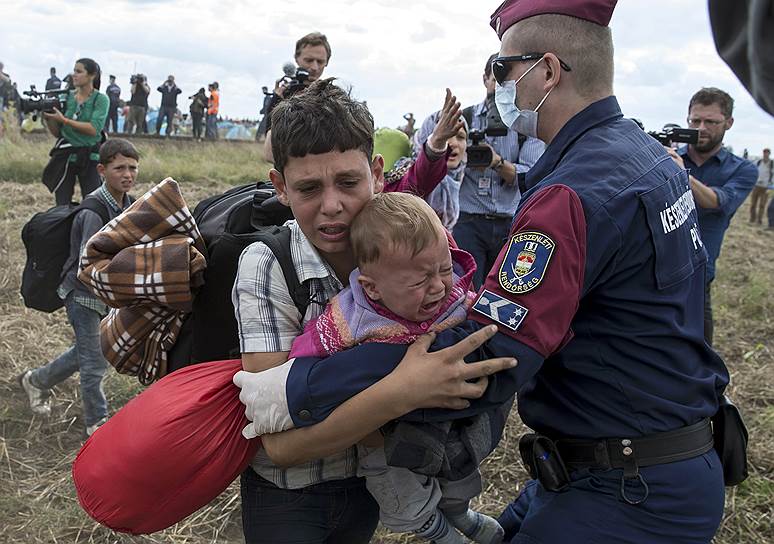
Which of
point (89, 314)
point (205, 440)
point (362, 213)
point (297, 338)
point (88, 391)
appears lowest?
point (88, 391)

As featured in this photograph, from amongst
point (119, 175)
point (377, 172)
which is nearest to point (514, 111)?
point (377, 172)

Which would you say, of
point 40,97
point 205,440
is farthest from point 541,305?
point 40,97

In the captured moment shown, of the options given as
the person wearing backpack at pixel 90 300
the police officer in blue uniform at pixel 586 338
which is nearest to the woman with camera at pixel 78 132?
the person wearing backpack at pixel 90 300

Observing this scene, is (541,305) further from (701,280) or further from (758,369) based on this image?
(758,369)

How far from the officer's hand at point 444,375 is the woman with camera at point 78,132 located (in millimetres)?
6431

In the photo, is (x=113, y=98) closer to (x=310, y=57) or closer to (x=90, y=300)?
(x=310, y=57)

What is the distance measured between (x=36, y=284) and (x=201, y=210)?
8.12ft

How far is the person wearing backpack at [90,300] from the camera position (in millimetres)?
4473

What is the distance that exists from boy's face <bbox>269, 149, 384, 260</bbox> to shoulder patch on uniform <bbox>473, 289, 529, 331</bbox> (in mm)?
422

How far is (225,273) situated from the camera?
222 cm

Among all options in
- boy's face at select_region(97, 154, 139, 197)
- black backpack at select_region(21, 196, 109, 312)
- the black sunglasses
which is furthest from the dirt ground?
the black sunglasses

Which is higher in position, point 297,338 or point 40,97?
point 40,97

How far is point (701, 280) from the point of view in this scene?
2.13 meters

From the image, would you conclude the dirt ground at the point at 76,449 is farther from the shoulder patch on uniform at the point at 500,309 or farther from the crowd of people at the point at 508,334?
the shoulder patch on uniform at the point at 500,309
